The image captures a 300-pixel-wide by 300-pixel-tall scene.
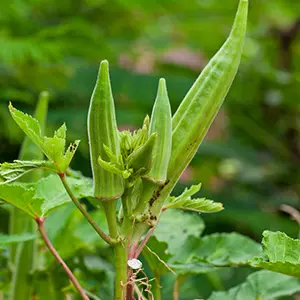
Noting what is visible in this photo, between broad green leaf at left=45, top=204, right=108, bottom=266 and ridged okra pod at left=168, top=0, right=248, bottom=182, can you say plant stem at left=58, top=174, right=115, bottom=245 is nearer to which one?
ridged okra pod at left=168, top=0, right=248, bottom=182

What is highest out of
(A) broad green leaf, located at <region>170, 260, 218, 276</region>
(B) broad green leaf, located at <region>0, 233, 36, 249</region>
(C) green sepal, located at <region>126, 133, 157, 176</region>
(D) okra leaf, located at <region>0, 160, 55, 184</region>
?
(C) green sepal, located at <region>126, 133, 157, 176</region>

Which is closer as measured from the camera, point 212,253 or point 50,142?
point 50,142

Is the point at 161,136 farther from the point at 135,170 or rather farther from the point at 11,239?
the point at 11,239

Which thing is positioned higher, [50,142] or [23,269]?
[50,142]

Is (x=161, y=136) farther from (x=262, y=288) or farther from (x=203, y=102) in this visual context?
(x=262, y=288)

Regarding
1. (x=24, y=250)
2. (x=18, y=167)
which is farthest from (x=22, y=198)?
(x=24, y=250)

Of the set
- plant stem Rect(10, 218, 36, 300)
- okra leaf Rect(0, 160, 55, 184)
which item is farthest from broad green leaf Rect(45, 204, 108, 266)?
okra leaf Rect(0, 160, 55, 184)

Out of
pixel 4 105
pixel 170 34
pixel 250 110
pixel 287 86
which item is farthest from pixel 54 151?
pixel 170 34
